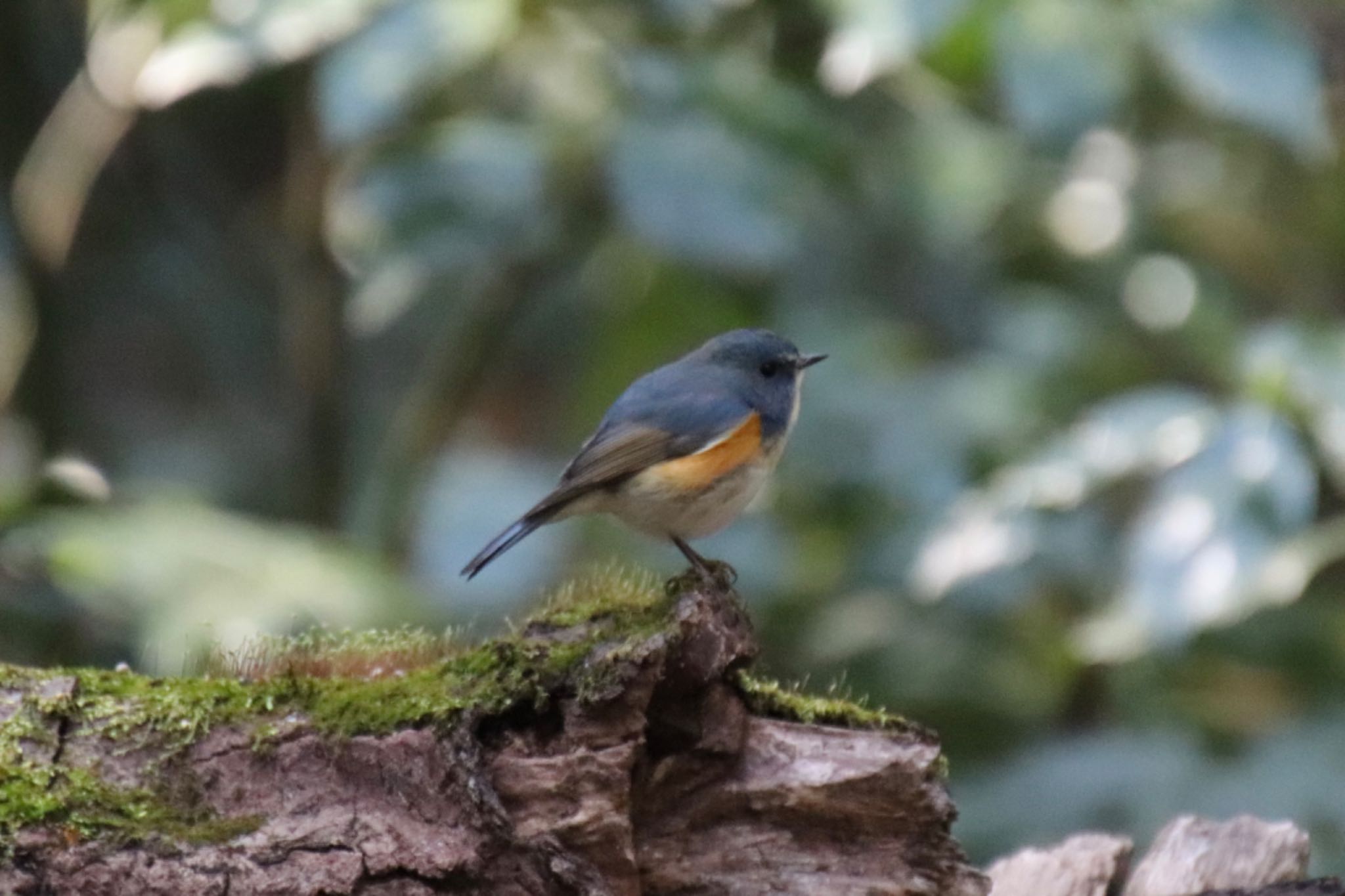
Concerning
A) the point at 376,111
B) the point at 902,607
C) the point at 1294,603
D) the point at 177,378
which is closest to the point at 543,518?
the point at 376,111

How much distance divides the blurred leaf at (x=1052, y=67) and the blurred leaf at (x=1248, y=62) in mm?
162

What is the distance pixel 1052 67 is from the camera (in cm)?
416

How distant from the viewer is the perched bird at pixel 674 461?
3.87 m

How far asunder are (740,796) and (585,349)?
383 centimetres

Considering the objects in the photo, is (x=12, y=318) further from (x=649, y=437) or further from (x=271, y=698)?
(x=271, y=698)

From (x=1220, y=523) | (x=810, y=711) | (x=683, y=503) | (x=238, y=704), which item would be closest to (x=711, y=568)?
(x=683, y=503)

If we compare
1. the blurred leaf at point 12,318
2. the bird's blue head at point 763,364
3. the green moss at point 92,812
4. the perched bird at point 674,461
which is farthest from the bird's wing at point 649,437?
the blurred leaf at point 12,318

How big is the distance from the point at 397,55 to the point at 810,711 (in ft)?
6.76

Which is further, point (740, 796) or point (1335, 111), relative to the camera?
point (1335, 111)

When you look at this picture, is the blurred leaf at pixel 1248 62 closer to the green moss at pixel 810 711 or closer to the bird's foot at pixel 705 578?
the bird's foot at pixel 705 578

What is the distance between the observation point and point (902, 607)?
5000 millimetres

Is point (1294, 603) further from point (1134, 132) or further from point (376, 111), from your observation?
point (376, 111)

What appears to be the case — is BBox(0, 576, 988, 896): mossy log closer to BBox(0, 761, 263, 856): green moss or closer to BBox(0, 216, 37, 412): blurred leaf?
BBox(0, 761, 263, 856): green moss

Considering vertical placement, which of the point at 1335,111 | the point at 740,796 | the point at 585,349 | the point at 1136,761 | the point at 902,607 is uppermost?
the point at 1335,111
